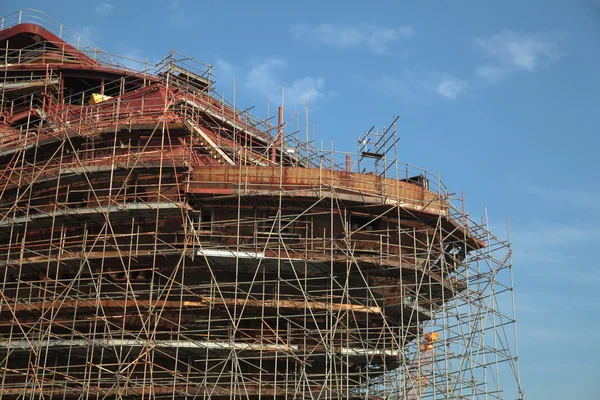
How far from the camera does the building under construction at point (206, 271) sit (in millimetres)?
31391

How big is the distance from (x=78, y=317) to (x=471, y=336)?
15181mm

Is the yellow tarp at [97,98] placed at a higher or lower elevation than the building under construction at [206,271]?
higher

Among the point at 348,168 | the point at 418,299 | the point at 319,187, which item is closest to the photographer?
the point at 319,187

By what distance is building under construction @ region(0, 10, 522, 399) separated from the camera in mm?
31391

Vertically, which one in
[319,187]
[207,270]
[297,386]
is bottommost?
[297,386]

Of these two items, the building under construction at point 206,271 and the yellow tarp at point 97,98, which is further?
the yellow tarp at point 97,98

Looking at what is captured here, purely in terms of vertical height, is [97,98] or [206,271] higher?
[97,98]

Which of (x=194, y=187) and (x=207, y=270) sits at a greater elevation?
(x=194, y=187)

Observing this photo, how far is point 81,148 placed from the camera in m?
37.0

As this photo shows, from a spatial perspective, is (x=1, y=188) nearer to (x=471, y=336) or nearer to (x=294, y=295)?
(x=294, y=295)

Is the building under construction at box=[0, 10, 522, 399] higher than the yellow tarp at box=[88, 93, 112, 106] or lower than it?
lower

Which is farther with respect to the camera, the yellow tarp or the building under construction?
the yellow tarp

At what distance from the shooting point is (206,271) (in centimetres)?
3303

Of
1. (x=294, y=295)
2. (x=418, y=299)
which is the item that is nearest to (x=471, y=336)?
(x=418, y=299)
